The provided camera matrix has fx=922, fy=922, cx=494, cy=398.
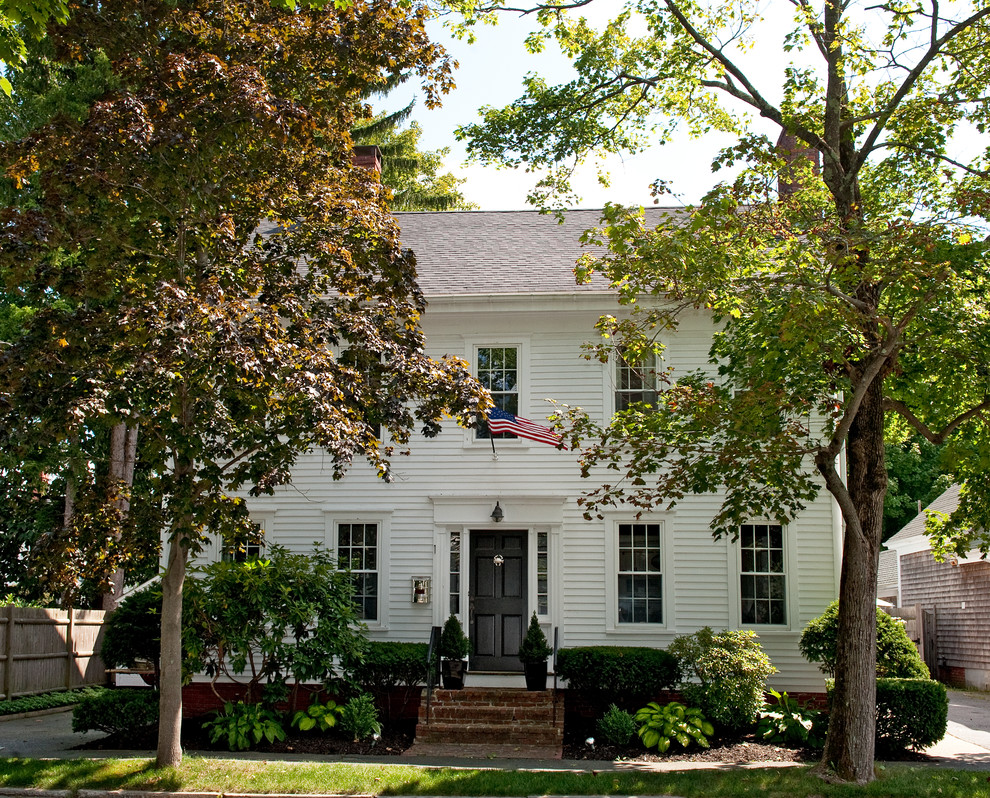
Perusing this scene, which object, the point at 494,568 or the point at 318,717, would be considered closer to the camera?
the point at 318,717

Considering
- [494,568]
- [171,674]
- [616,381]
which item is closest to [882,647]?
[616,381]

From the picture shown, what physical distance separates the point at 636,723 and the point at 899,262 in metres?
7.01

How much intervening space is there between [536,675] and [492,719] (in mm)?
1042

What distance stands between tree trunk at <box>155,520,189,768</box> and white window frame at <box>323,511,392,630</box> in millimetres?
4669

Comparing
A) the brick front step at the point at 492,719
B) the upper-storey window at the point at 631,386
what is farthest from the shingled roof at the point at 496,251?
the brick front step at the point at 492,719

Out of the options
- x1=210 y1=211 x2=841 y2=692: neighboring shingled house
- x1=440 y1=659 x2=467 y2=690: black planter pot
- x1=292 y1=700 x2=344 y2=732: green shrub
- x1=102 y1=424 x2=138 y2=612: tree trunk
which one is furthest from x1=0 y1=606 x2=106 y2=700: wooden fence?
x1=440 y1=659 x2=467 y2=690: black planter pot

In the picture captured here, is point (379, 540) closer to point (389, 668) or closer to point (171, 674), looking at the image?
point (389, 668)

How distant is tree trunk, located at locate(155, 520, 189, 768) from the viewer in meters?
9.98

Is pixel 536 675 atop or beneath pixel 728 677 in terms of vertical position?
beneath

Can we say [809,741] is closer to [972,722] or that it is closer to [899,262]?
[972,722]

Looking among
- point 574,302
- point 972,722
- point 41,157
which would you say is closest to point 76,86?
point 41,157

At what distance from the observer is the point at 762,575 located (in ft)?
48.0

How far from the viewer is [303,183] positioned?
10.7 meters

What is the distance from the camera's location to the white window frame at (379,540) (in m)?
15.0
